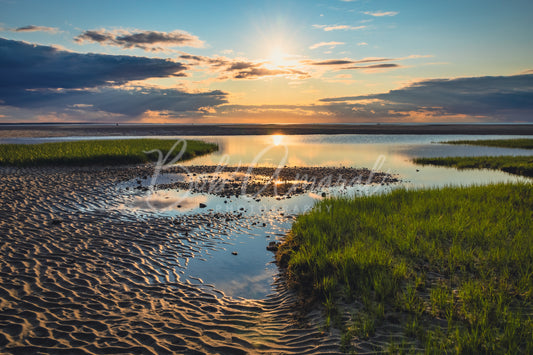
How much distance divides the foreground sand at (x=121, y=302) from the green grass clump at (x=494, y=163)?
31.4 m

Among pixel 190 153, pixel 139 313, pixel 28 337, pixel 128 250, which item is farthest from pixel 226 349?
pixel 190 153

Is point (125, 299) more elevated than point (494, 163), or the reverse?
point (494, 163)

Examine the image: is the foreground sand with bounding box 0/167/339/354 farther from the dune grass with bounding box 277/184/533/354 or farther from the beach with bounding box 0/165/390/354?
the dune grass with bounding box 277/184/533/354

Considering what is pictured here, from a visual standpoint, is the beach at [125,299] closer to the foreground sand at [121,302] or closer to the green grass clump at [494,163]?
the foreground sand at [121,302]

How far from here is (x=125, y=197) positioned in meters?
18.8

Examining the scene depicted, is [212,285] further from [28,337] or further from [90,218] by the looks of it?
[90,218]

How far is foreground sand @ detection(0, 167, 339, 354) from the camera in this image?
5.95 meters

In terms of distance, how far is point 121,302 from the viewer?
738 centimetres

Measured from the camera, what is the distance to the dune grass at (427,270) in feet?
18.8

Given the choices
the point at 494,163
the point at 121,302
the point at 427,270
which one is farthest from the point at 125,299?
the point at 494,163

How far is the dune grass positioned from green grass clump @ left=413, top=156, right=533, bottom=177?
20.6 meters

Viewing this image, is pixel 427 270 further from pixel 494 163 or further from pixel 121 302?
pixel 494 163

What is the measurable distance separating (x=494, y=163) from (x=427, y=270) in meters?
32.2

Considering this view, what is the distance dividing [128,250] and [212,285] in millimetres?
3903
